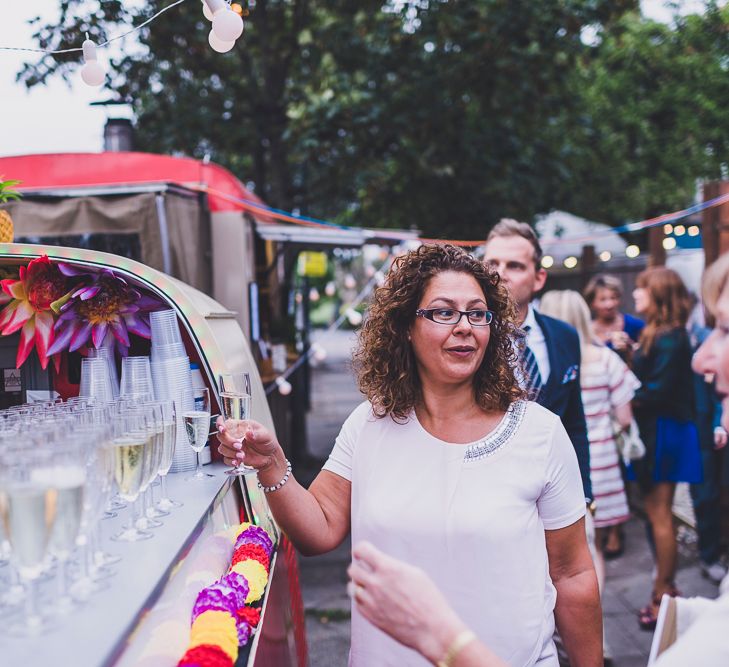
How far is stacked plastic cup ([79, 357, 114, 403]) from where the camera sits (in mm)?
2086

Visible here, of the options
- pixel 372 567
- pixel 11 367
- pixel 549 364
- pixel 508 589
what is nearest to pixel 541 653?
pixel 508 589

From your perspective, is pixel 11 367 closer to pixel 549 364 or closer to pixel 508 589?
pixel 508 589

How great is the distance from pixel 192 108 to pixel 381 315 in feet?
26.0

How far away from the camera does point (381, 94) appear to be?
8305 mm

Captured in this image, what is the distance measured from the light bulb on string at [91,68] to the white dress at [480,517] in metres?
2.11

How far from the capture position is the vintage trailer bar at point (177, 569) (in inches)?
44.2

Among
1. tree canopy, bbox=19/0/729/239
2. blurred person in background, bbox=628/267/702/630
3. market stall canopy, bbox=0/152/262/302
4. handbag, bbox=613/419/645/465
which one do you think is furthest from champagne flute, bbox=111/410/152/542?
tree canopy, bbox=19/0/729/239

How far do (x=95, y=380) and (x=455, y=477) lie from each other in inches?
44.1

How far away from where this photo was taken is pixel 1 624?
116cm

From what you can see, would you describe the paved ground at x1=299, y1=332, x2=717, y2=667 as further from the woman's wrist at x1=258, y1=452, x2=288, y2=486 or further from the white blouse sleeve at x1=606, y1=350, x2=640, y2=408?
the white blouse sleeve at x1=606, y1=350, x2=640, y2=408

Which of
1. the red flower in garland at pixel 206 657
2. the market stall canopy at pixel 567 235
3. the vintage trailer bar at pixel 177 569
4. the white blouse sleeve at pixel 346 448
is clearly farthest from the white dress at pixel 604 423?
the market stall canopy at pixel 567 235

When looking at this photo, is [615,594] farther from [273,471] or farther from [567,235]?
[567,235]

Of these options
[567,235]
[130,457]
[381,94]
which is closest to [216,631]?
[130,457]

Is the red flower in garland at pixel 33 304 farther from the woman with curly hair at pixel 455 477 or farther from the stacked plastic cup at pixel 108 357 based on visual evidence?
the woman with curly hair at pixel 455 477
